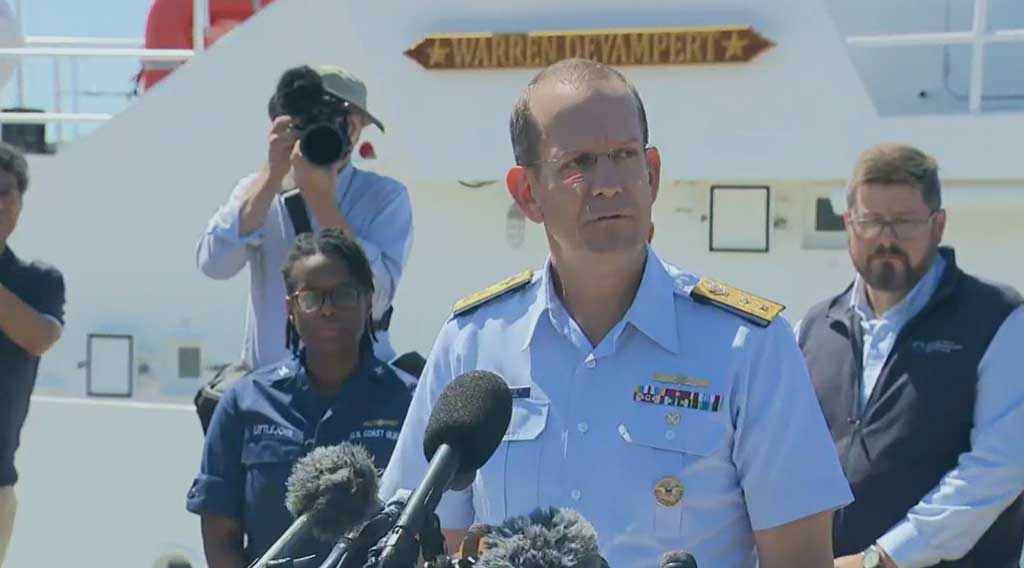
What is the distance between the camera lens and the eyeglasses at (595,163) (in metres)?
1.67

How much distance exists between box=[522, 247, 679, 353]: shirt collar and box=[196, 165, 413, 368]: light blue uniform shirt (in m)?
1.83

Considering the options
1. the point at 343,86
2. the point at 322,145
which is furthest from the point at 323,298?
the point at 343,86

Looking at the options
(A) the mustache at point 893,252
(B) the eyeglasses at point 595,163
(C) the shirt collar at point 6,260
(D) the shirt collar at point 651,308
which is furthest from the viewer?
(C) the shirt collar at point 6,260

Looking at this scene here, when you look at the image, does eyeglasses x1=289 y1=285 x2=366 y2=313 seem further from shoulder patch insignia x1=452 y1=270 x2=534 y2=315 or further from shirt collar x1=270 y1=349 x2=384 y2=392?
shoulder patch insignia x1=452 y1=270 x2=534 y2=315

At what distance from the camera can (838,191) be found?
4645mm

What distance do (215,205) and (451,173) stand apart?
107 cm

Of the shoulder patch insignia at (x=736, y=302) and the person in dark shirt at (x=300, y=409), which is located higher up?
the shoulder patch insignia at (x=736, y=302)

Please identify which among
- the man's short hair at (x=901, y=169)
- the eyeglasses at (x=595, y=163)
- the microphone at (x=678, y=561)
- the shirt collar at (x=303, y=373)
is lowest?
the shirt collar at (x=303, y=373)

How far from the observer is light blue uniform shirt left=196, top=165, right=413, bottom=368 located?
3.72 meters

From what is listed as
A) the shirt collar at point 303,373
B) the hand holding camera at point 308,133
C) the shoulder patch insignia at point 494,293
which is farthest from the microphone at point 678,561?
the hand holding camera at point 308,133

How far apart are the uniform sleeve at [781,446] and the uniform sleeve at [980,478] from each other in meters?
1.51

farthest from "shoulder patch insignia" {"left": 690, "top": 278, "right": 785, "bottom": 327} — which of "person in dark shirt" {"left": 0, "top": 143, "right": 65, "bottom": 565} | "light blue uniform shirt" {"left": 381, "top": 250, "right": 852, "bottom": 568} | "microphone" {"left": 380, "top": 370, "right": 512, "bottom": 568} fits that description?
"person in dark shirt" {"left": 0, "top": 143, "right": 65, "bottom": 565}

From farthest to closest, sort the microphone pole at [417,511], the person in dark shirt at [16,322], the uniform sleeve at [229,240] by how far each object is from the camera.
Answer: the person in dark shirt at [16,322]
the uniform sleeve at [229,240]
the microphone pole at [417,511]

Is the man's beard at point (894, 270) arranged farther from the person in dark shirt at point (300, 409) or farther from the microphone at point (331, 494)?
the microphone at point (331, 494)
